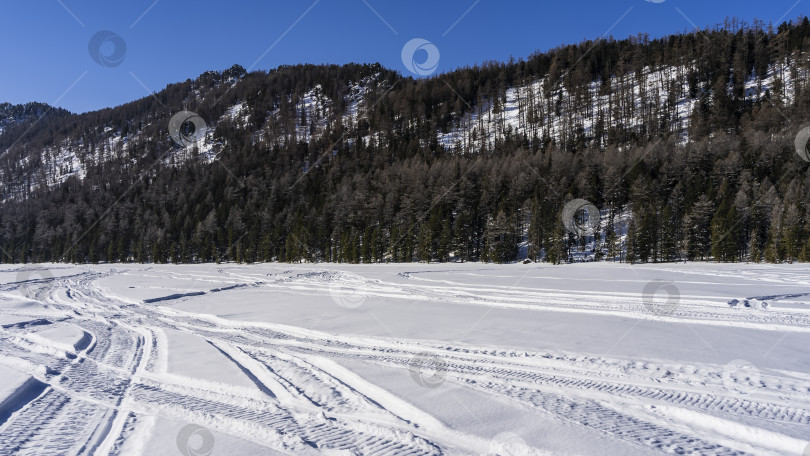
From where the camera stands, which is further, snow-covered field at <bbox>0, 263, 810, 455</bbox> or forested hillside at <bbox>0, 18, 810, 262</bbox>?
forested hillside at <bbox>0, 18, 810, 262</bbox>

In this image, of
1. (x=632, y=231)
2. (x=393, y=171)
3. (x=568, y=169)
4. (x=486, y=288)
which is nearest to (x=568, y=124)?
(x=568, y=169)

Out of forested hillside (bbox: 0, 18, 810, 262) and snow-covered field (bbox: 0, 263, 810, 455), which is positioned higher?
forested hillside (bbox: 0, 18, 810, 262)

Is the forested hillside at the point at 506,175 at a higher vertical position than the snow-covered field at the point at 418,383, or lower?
higher

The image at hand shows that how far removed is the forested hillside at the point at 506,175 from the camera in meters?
55.6

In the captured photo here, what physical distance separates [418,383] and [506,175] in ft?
236

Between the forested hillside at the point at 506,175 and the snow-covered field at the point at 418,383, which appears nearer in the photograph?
the snow-covered field at the point at 418,383

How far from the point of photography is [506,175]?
7462 cm

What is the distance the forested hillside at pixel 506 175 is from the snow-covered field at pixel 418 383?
148 feet

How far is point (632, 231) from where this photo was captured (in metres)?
50.9

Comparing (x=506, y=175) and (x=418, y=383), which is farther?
(x=506, y=175)

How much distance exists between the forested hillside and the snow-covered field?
4517 centimetres

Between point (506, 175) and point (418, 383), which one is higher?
point (506, 175)

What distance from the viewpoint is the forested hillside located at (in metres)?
55.6

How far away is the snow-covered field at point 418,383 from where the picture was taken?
4594mm
